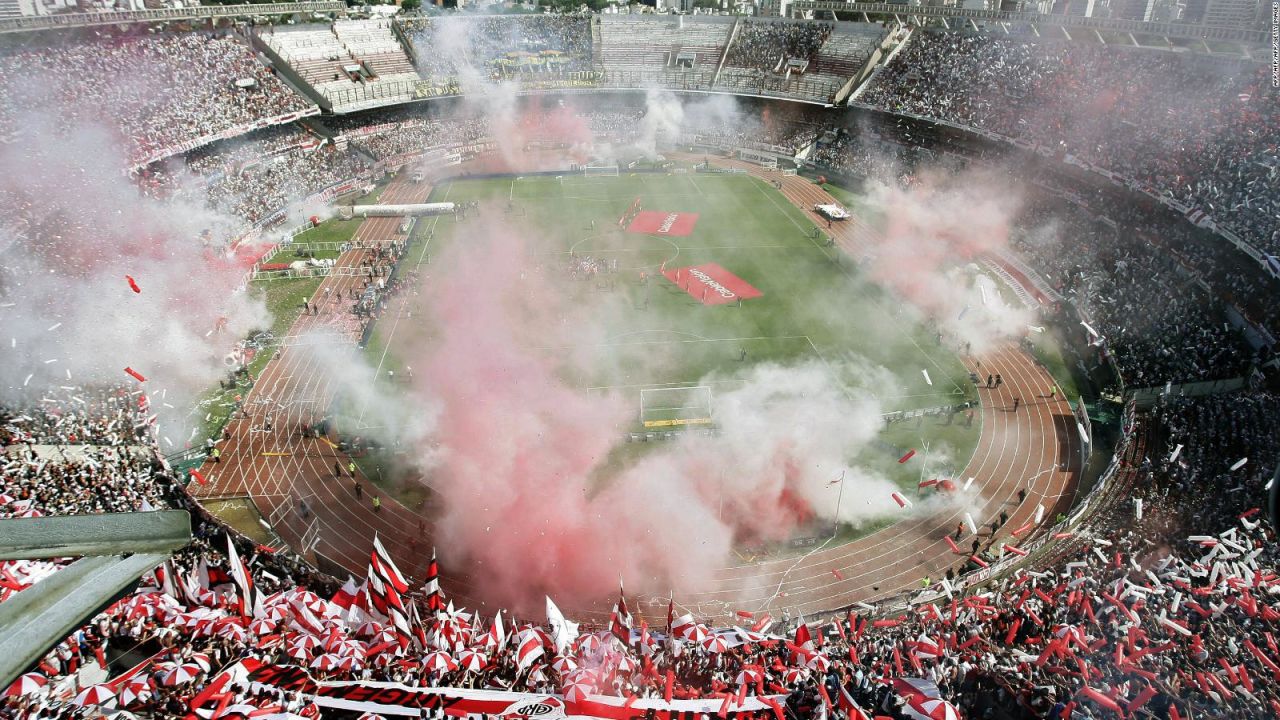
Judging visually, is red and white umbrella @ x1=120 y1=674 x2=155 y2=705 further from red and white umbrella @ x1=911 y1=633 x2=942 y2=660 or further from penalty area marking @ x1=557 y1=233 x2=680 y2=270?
penalty area marking @ x1=557 y1=233 x2=680 y2=270

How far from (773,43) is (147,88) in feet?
151

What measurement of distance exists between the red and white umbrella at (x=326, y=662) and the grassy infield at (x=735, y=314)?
9776 millimetres

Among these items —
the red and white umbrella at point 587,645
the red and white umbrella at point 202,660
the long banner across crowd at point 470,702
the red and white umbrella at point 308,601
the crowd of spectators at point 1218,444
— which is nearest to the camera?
the red and white umbrella at point 202,660

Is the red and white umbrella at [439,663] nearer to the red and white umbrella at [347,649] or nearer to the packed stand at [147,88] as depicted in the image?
the red and white umbrella at [347,649]

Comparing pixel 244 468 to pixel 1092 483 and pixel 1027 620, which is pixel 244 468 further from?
pixel 1092 483

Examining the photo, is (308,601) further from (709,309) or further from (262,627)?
(709,309)

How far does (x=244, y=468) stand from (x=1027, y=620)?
21.8 meters

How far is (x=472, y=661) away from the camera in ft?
40.9

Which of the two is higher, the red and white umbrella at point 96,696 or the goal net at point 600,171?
the red and white umbrella at point 96,696

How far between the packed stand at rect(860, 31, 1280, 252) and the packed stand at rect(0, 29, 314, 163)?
4255cm

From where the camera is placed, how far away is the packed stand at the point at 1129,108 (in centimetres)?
2931

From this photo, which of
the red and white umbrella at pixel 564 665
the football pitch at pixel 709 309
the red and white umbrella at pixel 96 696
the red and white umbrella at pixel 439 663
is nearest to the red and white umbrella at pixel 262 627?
the red and white umbrella at pixel 96 696

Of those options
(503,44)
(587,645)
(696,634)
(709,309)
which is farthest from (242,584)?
(503,44)

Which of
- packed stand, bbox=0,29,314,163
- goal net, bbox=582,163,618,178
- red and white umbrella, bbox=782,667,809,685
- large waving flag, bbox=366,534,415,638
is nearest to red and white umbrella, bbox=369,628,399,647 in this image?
large waving flag, bbox=366,534,415,638
